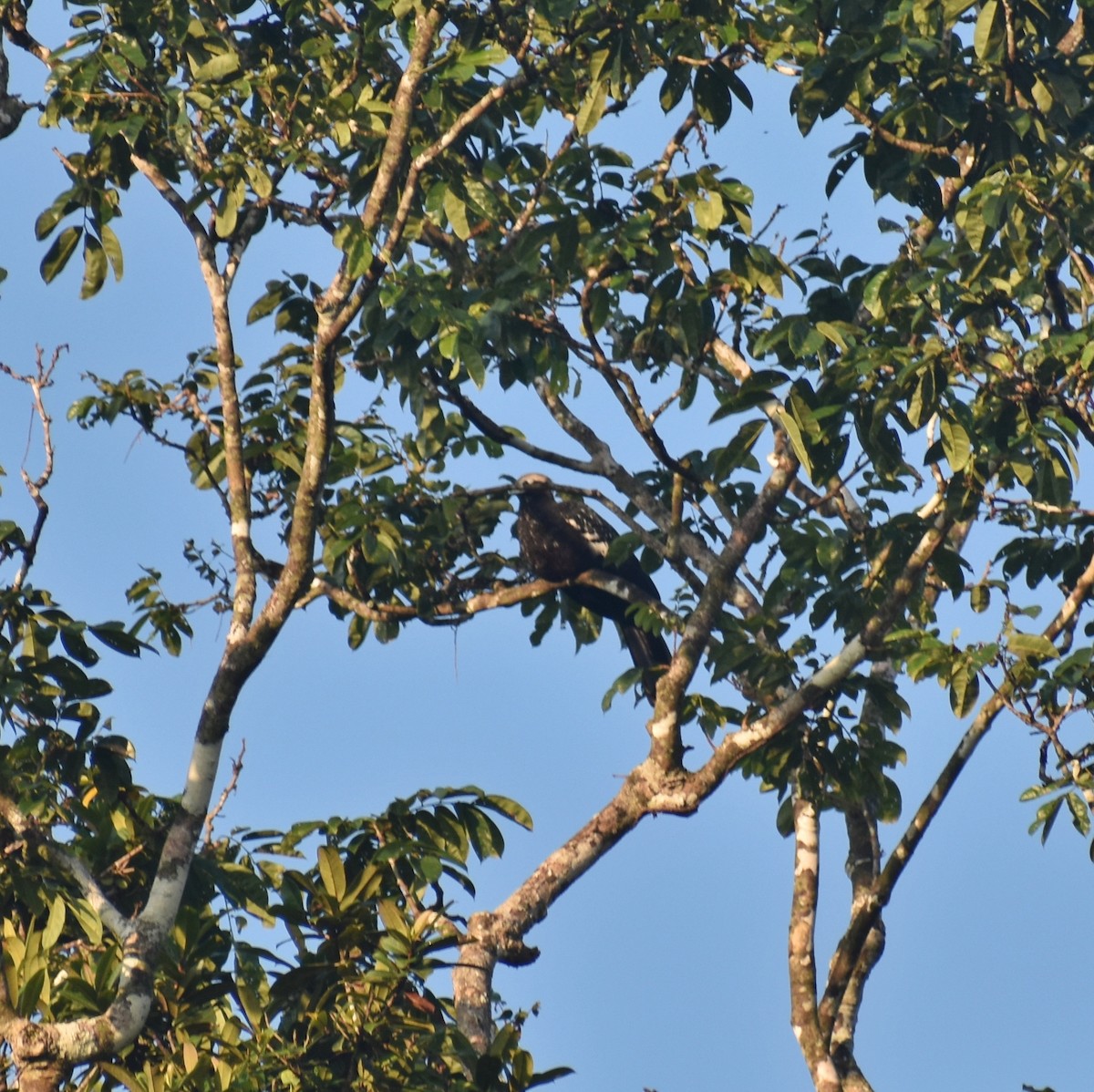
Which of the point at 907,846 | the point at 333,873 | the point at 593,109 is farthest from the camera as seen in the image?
the point at 907,846

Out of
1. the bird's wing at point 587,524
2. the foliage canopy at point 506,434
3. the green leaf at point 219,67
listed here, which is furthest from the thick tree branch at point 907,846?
the green leaf at point 219,67

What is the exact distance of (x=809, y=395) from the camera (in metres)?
4.78

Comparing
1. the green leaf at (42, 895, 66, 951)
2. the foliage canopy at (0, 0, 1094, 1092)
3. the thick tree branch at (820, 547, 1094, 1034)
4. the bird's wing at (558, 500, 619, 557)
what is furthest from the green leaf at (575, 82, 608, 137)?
the bird's wing at (558, 500, 619, 557)

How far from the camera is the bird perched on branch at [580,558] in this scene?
7438 millimetres

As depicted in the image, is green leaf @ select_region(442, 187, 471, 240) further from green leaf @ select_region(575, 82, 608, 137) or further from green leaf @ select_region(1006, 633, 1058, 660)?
green leaf @ select_region(1006, 633, 1058, 660)

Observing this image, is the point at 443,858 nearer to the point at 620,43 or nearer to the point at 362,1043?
the point at 362,1043

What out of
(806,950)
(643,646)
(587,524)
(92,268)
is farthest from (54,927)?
(587,524)

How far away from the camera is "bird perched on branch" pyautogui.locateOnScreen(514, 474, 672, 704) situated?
7.44m

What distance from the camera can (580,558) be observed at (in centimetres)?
782

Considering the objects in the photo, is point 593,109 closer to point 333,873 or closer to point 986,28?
point 986,28

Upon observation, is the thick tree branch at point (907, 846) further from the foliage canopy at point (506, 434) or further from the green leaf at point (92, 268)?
the green leaf at point (92, 268)

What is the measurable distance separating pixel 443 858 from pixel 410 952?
0.45 meters

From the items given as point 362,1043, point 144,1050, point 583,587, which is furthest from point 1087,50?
point 144,1050

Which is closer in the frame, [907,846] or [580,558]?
[907,846]
